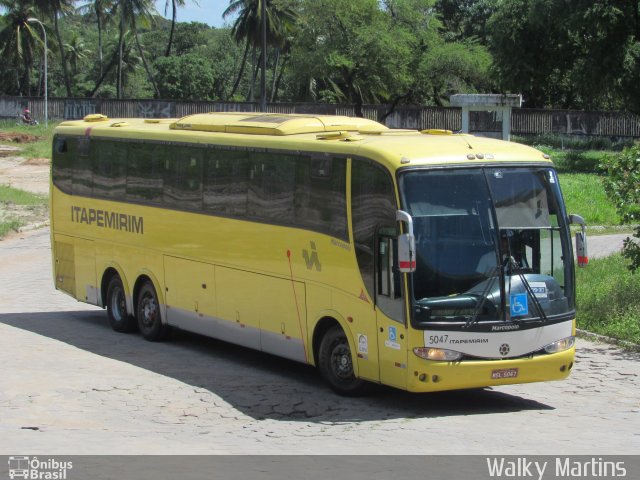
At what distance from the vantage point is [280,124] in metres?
14.2

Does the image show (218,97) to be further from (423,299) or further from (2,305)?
(423,299)

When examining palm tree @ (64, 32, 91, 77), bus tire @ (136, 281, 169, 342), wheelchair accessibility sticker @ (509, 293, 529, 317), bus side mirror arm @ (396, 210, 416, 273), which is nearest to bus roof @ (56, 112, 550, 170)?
bus side mirror arm @ (396, 210, 416, 273)

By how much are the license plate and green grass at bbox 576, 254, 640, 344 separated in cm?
495

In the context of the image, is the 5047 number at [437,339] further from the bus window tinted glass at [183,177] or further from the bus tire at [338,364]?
the bus window tinted glass at [183,177]

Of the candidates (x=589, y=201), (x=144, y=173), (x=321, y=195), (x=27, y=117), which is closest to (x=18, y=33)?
(x=27, y=117)

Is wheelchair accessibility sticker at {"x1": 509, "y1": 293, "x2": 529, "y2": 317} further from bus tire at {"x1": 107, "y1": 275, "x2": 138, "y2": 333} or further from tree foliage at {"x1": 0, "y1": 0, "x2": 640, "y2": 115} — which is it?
tree foliage at {"x1": 0, "y1": 0, "x2": 640, "y2": 115}

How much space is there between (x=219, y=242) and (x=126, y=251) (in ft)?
9.65

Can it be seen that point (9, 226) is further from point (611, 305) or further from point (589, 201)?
point (611, 305)

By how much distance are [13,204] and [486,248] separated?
2942 centimetres

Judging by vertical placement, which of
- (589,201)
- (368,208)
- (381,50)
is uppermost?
(381,50)

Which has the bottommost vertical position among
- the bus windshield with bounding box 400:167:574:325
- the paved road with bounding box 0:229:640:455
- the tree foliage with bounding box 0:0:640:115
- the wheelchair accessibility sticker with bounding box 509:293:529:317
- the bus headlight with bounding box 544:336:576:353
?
the paved road with bounding box 0:229:640:455

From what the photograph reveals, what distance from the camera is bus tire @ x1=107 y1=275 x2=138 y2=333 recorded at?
17.5 meters

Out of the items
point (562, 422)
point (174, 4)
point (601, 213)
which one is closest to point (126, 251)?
point (562, 422)
